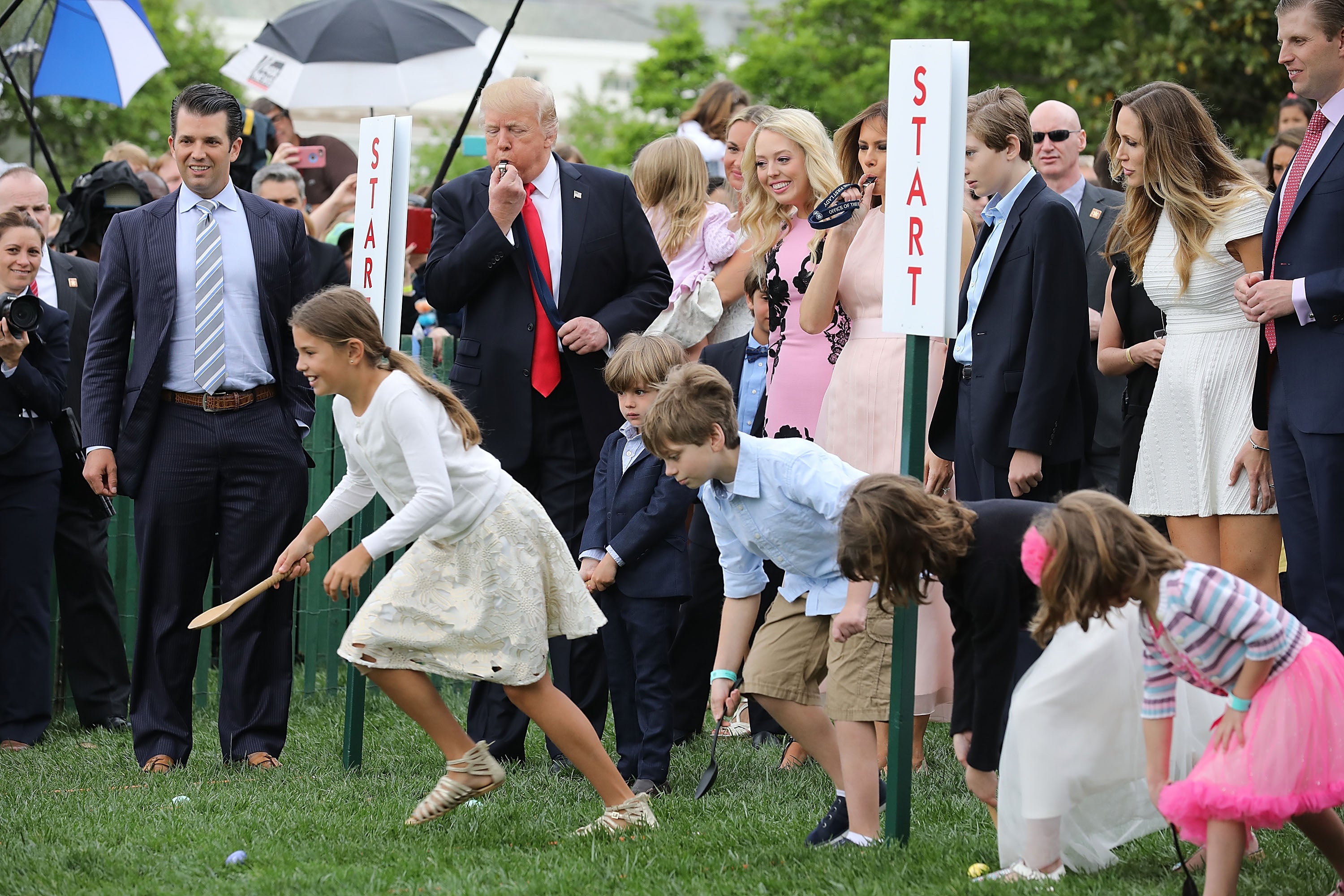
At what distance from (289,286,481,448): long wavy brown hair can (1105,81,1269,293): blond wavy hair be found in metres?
2.60

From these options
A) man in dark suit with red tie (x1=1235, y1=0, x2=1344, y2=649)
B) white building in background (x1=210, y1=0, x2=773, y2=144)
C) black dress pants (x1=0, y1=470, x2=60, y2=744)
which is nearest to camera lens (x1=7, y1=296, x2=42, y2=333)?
black dress pants (x1=0, y1=470, x2=60, y2=744)

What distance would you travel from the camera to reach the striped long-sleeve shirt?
3.91m

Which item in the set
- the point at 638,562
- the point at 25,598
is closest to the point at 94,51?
the point at 25,598

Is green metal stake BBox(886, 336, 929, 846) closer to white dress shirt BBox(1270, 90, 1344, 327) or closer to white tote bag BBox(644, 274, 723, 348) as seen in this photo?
white dress shirt BBox(1270, 90, 1344, 327)

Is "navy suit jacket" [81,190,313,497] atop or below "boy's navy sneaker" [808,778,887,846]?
atop

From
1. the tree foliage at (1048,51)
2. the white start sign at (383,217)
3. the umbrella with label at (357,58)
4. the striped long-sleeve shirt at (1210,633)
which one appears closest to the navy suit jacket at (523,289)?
the white start sign at (383,217)

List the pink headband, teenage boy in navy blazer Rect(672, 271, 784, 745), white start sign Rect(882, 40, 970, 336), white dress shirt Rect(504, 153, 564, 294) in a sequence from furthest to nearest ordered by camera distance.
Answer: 1. teenage boy in navy blazer Rect(672, 271, 784, 745)
2. white dress shirt Rect(504, 153, 564, 294)
3. white start sign Rect(882, 40, 970, 336)
4. the pink headband

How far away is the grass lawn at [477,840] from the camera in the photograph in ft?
14.6

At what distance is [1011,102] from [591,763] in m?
2.81

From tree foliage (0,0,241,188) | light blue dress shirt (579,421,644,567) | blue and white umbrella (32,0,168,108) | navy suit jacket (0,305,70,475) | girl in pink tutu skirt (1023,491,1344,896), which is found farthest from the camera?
tree foliage (0,0,241,188)

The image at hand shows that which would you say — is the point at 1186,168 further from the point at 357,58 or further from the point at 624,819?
the point at 357,58

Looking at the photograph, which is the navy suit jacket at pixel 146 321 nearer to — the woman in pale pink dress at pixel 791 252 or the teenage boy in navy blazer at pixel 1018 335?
the woman in pale pink dress at pixel 791 252

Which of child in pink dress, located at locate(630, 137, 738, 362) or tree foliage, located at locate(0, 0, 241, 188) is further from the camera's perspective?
tree foliage, located at locate(0, 0, 241, 188)

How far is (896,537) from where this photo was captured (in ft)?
14.2
